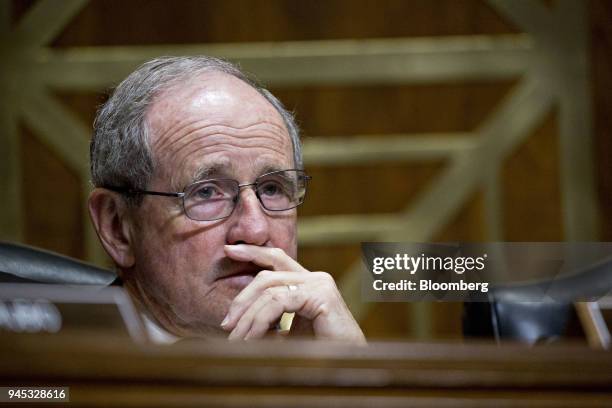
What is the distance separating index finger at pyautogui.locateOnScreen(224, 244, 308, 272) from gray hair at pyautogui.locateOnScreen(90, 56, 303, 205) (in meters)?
0.20

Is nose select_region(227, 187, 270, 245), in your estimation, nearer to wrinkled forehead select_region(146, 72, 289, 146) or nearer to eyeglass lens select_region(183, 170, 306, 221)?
eyeglass lens select_region(183, 170, 306, 221)

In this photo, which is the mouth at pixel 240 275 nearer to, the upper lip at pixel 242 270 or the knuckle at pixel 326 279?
the upper lip at pixel 242 270

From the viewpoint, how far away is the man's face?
4.21 ft

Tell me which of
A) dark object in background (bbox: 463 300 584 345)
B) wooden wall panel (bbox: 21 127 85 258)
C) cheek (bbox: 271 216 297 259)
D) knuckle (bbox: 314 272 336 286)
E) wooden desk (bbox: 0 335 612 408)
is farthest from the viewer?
wooden wall panel (bbox: 21 127 85 258)

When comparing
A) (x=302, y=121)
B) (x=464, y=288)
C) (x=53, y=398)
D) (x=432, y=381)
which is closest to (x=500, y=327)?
(x=464, y=288)

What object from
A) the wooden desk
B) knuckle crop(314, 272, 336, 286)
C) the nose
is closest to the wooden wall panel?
the nose

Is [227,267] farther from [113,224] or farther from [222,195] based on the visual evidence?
[113,224]

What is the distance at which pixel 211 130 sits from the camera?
1.34 meters

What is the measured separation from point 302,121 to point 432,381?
2.41 metres

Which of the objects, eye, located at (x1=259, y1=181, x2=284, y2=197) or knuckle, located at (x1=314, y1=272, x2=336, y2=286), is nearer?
knuckle, located at (x1=314, y1=272, x2=336, y2=286)

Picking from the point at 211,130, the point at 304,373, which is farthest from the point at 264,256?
the point at 304,373

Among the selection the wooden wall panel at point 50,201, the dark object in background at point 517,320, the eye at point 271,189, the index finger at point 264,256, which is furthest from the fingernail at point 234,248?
the wooden wall panel at point 50,201

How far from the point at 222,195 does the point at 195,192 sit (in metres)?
0.04

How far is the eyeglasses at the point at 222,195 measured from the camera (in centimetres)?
130
